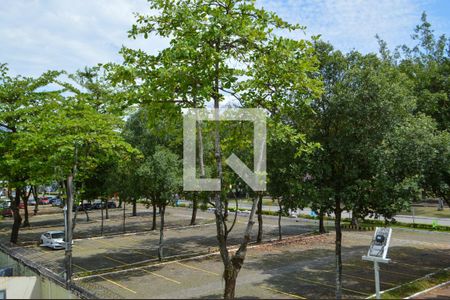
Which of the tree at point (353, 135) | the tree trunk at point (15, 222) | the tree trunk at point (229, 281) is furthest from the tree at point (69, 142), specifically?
the tree trunk at point (15, 222)

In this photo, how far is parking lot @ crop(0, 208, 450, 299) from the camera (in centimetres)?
1694

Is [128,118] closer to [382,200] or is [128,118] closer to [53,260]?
[53,260]

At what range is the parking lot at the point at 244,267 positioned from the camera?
55.6ft

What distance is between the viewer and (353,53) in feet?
50.7

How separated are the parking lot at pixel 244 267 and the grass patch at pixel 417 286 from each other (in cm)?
66

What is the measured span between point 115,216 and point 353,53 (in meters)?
38.1

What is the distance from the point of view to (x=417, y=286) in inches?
666

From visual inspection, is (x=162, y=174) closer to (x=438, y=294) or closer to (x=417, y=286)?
(x=417, y=286)

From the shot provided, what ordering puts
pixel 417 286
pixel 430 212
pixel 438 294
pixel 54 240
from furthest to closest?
pixel 430 212 < pixel 54 240 < pixel 417 286 < pixel 438 294

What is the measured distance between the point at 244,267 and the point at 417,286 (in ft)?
26.5

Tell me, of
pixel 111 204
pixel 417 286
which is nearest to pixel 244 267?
pixel 417 286

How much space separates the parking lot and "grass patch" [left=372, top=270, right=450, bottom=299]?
661 millimetres

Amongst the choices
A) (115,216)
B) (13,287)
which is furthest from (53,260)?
(115,216)

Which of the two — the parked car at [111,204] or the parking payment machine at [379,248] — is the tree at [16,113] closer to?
the parking payment machine at [379,248]
